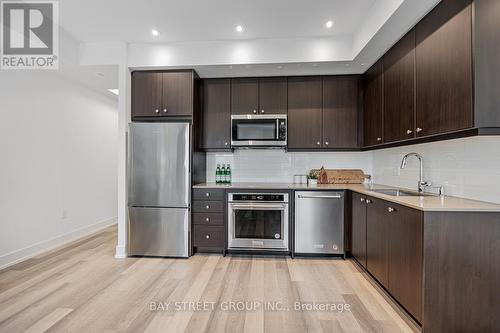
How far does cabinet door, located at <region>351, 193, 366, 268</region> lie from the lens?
272 cm

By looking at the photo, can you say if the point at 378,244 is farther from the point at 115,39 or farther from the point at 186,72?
the point at 115,39

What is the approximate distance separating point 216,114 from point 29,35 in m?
2.23

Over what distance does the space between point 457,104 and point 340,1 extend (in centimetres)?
141

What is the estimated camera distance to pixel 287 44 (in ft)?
10.2

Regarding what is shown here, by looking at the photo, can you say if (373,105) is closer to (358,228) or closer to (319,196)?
(319,196)

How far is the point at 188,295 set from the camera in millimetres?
2293

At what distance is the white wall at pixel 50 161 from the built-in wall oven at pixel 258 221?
2.50 meters

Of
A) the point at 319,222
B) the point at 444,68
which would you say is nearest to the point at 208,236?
the point at 319,222

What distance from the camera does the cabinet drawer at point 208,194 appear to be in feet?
10.7

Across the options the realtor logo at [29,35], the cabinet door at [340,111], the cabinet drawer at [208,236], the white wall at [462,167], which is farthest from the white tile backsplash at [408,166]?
the realtor logo at [29,35]

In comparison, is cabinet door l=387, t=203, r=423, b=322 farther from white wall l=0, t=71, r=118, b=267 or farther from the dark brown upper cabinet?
white wall l=0, t=71, r=118, b=267

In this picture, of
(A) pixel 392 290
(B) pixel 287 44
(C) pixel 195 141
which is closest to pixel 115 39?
(C) pixel 195 141

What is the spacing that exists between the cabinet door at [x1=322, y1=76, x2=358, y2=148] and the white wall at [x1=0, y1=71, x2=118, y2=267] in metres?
3.76

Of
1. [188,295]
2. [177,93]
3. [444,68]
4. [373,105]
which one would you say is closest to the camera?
[444,68]
